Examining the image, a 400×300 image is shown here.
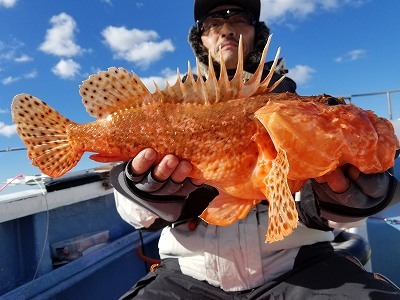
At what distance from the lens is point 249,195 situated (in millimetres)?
2562

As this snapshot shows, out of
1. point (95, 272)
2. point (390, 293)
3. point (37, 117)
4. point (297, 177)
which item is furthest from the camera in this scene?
point (95, 272)

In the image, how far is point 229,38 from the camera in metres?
4.65

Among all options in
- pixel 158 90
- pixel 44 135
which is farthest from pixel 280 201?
pixel 44 135

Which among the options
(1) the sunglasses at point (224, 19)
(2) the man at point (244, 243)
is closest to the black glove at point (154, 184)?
(2) the man at point (244, 243)

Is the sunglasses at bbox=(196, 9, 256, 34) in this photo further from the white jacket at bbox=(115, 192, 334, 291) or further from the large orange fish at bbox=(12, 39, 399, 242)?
the white jacket at bbox=(115, 192, 334, 291)

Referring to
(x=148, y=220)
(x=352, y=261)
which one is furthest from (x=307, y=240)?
(x=148, y=220)

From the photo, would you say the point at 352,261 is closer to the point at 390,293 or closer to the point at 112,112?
the point at 390,293

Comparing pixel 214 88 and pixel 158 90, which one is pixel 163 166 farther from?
pixel 214 88

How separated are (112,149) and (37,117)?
2.87 ft

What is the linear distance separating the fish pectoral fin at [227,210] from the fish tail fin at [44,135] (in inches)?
48.6

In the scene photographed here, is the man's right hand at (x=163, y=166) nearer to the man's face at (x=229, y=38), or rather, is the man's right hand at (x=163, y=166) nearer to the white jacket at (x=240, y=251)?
the white jacket at (x=240, y=251)

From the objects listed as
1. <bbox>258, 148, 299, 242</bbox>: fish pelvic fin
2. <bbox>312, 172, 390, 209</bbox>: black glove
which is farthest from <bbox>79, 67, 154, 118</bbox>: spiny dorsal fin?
<bbox>312, 172, 390, 209</bbox>: black glove

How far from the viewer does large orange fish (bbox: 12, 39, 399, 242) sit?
2207 millimetres

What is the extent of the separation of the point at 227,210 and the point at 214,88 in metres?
1.00
